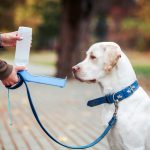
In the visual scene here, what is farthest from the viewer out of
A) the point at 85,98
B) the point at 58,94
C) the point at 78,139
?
the point at 58,94

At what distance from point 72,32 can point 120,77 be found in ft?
65.8

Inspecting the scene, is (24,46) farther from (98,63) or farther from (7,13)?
(7,13)

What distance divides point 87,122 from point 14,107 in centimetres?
312

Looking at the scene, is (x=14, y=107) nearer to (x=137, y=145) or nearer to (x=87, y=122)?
(x=87, y=122)

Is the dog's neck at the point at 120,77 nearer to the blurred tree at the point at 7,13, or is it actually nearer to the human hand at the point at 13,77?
the human hand at the point at 13,77

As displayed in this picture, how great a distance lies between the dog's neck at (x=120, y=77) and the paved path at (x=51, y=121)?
3501 mm

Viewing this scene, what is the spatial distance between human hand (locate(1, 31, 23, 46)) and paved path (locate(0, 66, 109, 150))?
3.35 m

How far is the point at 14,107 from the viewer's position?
1500 centimetres

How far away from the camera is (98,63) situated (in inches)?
233

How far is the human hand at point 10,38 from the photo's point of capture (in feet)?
19.5

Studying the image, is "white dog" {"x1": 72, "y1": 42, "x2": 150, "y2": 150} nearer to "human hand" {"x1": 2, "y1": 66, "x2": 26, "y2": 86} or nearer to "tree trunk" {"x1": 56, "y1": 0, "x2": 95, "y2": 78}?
"human hand" {"x1": 2, "y1": 66, "x2": 26, "y2": 86}

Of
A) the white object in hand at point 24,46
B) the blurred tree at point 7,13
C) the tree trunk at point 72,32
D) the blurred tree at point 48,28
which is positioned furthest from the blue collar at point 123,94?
the blurred tree at point 48,28

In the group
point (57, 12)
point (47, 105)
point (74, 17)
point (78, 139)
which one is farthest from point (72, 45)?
point (57, 12)

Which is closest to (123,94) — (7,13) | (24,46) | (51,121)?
(24,46)
